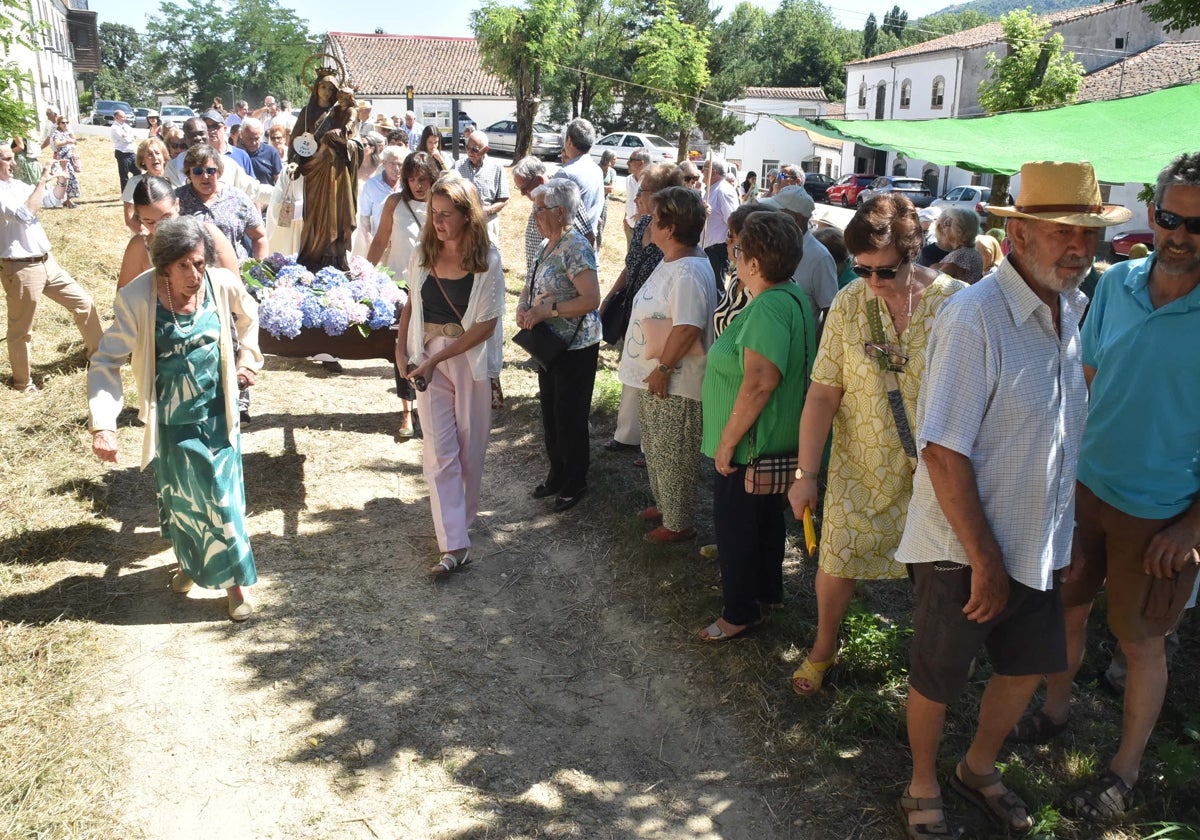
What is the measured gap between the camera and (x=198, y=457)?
14.0ft

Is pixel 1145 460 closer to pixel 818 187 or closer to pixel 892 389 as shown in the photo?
pixel 892 389

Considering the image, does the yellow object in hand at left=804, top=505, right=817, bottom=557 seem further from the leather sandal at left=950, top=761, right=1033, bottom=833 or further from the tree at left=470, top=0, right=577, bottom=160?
the tree at left=470, top=0, right=577, bottom=160

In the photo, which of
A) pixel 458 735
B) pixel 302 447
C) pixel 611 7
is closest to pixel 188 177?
pixel 302 447

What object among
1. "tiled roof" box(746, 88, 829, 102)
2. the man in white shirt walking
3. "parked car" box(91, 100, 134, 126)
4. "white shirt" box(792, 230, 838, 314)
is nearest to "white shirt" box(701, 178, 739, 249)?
"white shirt" box(792, 230, 838, 314)

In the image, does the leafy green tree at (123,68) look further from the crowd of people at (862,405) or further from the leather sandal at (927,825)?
the leather sandal at (927,825)

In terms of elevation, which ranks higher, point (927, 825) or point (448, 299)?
point (448, 299)

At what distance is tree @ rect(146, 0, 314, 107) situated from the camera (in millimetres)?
80500

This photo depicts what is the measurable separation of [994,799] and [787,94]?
6614cm

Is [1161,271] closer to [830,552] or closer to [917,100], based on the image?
[830,552]

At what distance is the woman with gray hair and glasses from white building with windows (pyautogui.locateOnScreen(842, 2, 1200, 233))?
31.8m

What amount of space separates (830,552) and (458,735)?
1.59 meters

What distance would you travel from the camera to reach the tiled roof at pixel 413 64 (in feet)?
188

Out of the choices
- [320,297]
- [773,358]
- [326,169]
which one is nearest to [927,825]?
[773,358]

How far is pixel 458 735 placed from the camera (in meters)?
3.75
